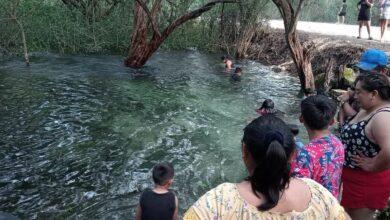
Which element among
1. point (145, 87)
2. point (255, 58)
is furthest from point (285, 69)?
point (145, 87)

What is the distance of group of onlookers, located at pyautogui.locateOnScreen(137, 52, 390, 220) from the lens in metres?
1.80

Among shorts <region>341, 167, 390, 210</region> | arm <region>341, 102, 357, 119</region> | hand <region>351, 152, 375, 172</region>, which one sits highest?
arm <region>341, 102, 357, 119</region>

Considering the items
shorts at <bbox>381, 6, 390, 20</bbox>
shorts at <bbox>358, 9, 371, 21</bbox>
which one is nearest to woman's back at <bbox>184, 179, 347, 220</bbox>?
shorts at <bbox>381, 6, 390, 20</bbox>

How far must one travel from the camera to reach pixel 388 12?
14047 mm

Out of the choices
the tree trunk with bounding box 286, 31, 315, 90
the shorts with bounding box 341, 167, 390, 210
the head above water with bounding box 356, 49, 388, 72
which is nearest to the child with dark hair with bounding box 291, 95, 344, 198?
the shorts with bounding box 341, 167, 390, 210

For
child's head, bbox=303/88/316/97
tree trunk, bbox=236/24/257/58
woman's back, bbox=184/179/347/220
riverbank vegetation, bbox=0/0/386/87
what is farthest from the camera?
tree trunk, bbox=236/24/257/58

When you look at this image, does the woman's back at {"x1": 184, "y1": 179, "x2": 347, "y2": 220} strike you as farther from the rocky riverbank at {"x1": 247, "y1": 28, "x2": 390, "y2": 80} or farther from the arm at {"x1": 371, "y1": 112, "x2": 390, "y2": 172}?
the rocky riverbank at {"x1": 247, "y1": 28, "x2": 390, "y2": 80}

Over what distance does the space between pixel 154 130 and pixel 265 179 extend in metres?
6.45

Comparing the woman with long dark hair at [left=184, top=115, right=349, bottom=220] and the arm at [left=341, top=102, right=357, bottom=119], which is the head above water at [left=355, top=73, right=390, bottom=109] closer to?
the arm at [left=341, top=102, right=357, bottom=119]

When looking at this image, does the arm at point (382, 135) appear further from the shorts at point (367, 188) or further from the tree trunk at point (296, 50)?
the tree trunk at point (296, 50)

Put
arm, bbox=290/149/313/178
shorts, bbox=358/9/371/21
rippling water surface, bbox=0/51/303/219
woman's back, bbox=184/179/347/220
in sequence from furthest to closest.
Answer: shorts, bbox=358/9/371/21
rippling water surface, bbox=0/51/303/219
arm, bbox=290/149/313/178
woman's back, bbox=184/179/347/220

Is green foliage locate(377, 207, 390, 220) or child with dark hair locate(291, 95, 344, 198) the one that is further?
green foliage locate(377, 207, 390, 220)

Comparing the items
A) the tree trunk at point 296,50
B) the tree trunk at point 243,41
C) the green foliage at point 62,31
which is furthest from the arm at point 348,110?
the tree trunk at point 243,41

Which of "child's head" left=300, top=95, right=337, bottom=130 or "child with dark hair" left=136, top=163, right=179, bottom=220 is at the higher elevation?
"child's head" left=300, top=95, right=337, bottom=130
